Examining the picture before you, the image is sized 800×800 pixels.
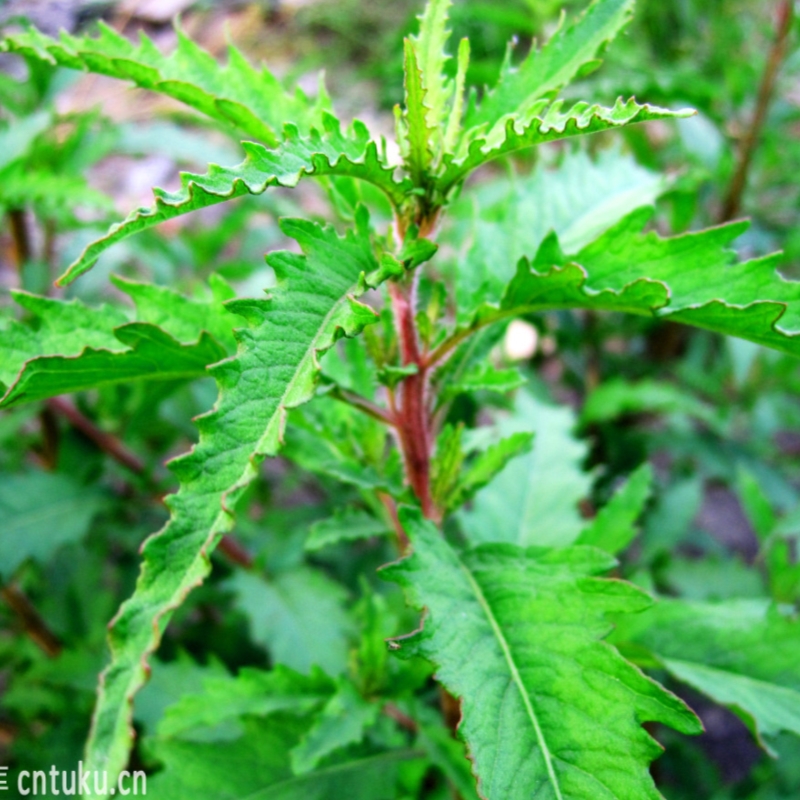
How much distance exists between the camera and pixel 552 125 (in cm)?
61

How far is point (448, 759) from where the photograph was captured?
974mm

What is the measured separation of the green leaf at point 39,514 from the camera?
1.34 meters

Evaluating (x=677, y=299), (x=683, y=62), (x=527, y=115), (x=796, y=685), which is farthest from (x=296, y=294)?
(x=683, y=62)

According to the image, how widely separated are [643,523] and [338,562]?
Answer: 2.77 ft

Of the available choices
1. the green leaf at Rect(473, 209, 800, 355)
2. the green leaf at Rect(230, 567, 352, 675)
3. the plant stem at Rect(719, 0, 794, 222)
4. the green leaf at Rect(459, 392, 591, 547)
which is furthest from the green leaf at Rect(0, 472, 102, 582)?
the plant stem at Rect(719, 0, 794, 222)

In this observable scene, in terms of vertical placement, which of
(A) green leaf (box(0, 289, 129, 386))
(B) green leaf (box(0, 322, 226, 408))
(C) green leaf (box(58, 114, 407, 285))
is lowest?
(B) green leaf (box(0, 322, 226, 408))

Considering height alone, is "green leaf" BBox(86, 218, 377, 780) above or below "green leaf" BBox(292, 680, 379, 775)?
above

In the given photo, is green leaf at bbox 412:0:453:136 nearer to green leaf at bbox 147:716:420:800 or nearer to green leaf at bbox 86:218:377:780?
green leaf at bbox 86:218:377:780

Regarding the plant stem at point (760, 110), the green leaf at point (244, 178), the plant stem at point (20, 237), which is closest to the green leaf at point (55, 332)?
the green leaf at point (244, 178)

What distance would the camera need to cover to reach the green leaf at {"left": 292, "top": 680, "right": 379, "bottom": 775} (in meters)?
0.91

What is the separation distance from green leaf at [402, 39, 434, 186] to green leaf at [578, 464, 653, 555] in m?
0.59

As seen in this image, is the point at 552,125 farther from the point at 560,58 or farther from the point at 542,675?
the point at 542,675

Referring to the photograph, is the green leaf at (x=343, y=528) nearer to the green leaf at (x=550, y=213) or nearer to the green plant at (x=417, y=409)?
the green plant at (x=417, y=409)

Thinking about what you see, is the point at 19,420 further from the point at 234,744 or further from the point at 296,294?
the point at 296,294
